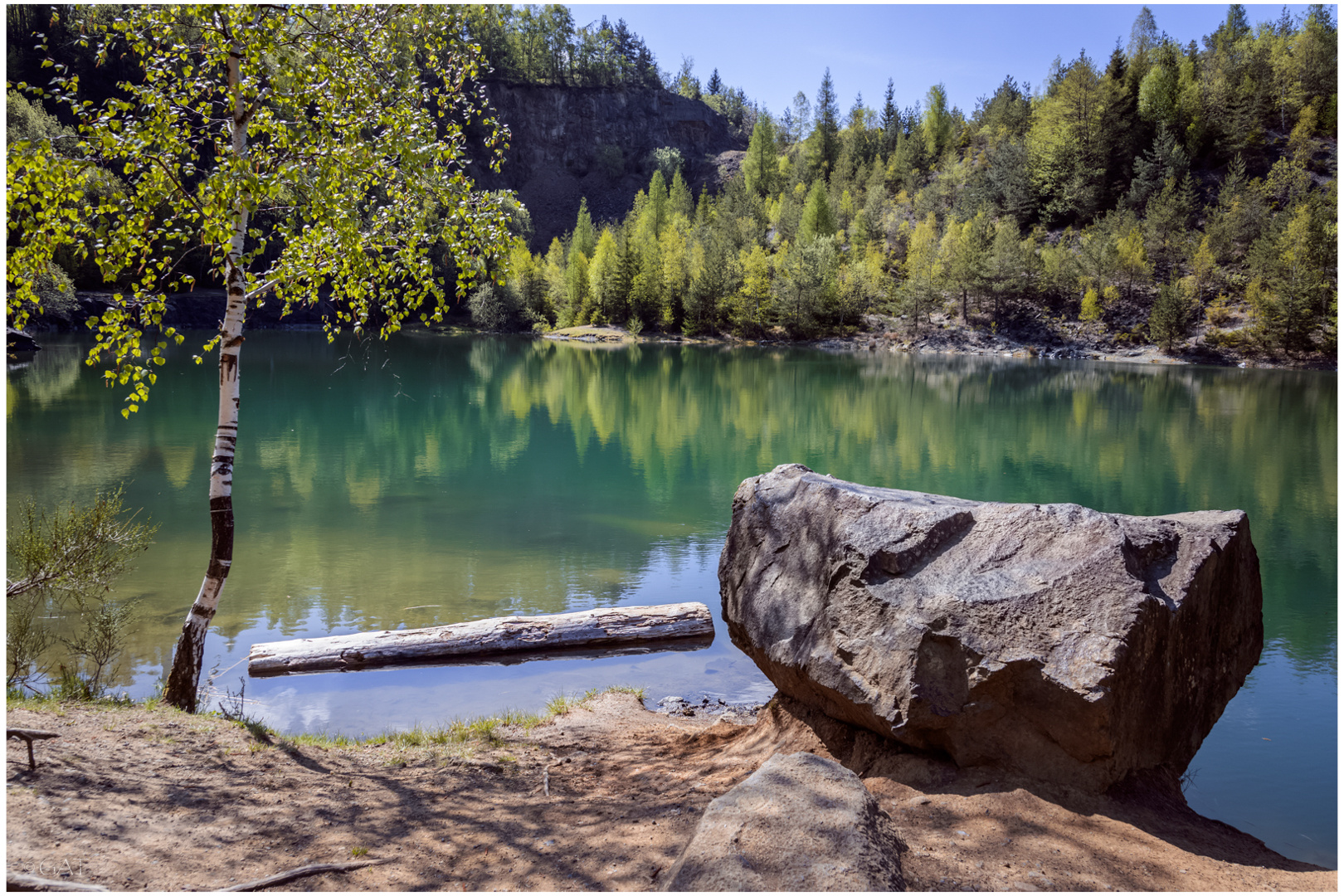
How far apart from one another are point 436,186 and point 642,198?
121 m

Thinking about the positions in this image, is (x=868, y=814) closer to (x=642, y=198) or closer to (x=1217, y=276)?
(x=1217, y=276)

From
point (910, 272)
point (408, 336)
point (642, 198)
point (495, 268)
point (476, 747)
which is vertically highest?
point (642, 198)

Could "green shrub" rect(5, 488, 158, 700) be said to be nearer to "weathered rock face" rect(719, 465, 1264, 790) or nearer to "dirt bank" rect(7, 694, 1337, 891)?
"dirt bank" rect(7, 694, 1337, 891)

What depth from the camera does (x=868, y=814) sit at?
4129mm

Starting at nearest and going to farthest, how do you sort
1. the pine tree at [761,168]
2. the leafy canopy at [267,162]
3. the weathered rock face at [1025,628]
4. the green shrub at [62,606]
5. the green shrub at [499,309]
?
1. the weathered rock face at [1025,628]
2. the leafy canopy at [267,162]
3. the green shrub at [62,606]
4. the green shrub at [499,309]
5. the pine tree at [761,168]

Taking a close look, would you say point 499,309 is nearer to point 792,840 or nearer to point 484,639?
point 484,639

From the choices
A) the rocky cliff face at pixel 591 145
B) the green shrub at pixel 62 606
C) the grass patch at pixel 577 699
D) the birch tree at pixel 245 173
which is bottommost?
the grass patch at pixel 577 699

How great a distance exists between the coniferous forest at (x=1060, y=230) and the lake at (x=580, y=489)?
29.3 m

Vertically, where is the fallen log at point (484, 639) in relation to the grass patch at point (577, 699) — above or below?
above

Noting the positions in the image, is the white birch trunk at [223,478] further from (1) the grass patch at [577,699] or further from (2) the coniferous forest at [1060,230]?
(2) the coniferous forest at [1060,230]

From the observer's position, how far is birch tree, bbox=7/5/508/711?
619cm

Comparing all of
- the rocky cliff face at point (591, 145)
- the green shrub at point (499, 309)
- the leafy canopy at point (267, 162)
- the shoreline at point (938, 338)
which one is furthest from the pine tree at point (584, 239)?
the leafy canopy at point (267, 162)

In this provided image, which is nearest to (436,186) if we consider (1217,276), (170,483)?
(170,483)

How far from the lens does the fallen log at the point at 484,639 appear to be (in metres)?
9.72
